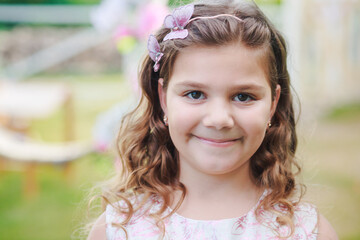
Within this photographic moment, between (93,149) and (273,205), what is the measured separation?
3.79 meters

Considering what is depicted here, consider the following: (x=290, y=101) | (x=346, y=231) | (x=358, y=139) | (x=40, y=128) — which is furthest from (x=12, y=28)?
(x=290, y=101)

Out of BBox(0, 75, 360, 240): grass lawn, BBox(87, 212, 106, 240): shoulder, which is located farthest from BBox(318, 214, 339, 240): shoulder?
BBox(0, 75, 360, 240): grass lawn

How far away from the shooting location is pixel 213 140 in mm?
1643

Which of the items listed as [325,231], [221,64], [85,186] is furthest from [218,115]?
[85,186]

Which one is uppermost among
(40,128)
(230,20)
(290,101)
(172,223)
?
(230,20)

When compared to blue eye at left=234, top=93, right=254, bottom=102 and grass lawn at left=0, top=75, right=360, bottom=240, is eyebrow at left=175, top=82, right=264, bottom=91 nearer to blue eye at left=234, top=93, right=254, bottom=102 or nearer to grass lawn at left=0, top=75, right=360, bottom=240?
blue eye at left=234, top=93, right=254, bottom=102

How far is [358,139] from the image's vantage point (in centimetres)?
725

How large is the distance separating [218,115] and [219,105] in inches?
1.3

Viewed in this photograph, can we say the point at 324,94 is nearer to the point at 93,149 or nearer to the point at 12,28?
the point at 93,149

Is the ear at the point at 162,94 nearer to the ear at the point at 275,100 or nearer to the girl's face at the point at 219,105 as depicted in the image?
the girl's face at the point at 219,105

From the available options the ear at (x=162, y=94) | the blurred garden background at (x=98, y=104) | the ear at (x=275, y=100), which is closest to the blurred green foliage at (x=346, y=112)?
the blurred garden background at (x=98, y=104)

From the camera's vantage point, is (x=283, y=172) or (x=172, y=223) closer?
(x=172, y=223)

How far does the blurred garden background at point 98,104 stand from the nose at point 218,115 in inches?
23.2

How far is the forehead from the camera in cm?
161
